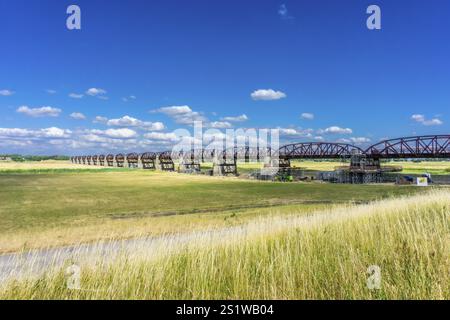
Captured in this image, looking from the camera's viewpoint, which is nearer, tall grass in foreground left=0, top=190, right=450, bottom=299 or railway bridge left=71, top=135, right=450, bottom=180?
tall grass in foreground left=0, top=190, right=450, bottom=299

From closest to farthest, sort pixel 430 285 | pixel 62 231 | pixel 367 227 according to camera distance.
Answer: pixel 430 285 → pixel 367 227 → pixel 62 231

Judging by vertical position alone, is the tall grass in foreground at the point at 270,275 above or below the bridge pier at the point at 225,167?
above

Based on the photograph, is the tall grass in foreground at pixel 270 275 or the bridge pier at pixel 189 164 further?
the bridge pier at pixel 189 164

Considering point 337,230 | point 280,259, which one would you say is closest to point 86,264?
point 280,259

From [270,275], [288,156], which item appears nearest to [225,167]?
[288,156]

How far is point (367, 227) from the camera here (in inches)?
366

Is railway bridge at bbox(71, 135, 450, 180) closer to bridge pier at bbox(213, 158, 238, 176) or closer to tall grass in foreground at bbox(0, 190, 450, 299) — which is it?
bridge pier at bbox(213, 158, 238, 176)

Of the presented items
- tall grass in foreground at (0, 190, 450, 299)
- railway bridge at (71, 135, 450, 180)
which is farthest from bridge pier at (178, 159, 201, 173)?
tall grass in foreground at (0, 190, 450, 299)

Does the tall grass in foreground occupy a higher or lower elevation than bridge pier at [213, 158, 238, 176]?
higher

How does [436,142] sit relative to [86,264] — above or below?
above

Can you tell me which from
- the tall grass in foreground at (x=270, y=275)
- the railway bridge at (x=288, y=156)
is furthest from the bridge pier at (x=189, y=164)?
the tall grass in foreground at (x=270, y=275)

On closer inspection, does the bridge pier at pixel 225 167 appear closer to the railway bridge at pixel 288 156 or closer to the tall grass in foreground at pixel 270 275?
the railway bridge at pixel 288 156
